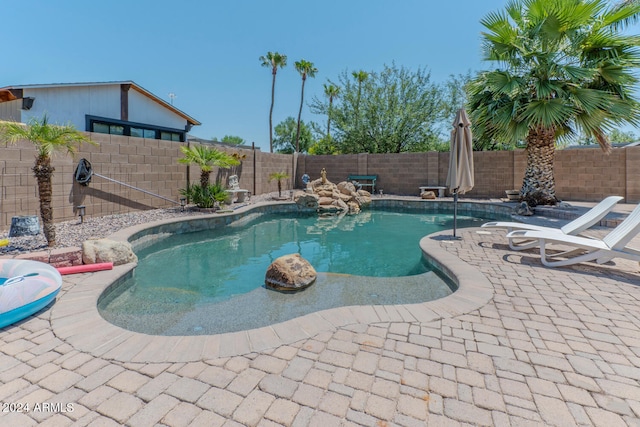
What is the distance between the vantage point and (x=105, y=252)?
433cm

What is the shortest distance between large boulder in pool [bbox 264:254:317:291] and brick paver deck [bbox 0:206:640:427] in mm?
1509

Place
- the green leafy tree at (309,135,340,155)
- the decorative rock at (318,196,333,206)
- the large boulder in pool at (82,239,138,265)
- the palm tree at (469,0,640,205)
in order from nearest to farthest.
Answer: the large boulder in pool at (82,239,138,265) < the palm tree at (469,0,640,205) < the decorative rock at (318,196,333,206) < the green leafy tree at (309,135,340,155)

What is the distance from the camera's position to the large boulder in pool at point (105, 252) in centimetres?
421

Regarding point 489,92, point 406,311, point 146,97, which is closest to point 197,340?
point 406,311

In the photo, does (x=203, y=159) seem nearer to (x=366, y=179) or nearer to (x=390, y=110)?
(x=366, y=179)

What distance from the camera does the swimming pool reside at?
337 cm

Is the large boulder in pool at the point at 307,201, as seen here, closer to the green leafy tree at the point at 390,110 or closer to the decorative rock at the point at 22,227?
the decorative rock at the point at 22,227

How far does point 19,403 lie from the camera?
1728 mm

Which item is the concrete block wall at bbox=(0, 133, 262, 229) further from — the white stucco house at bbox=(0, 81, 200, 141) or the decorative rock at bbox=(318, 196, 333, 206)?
the decorative rock at bbox=(318, 196, 333, 206)

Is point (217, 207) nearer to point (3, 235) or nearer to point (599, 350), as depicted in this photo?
point (3, 235)

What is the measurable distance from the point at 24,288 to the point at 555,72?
11261 mm

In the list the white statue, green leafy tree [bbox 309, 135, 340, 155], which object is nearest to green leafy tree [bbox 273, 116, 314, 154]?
green leafy tree [bbox 309, 135, 340, 155]

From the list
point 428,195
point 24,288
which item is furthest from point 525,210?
point 24,288

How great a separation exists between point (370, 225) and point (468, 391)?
24.5ft
